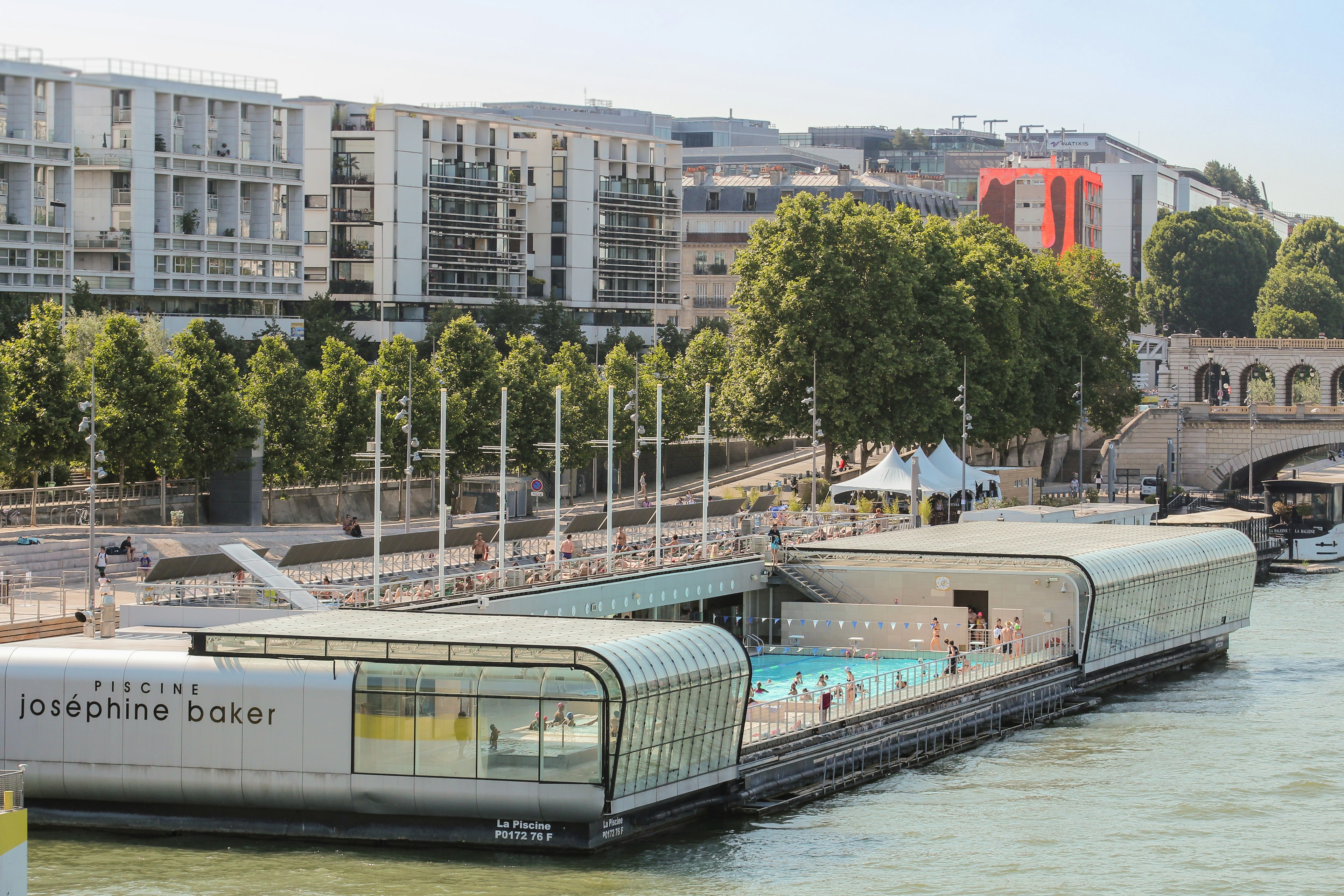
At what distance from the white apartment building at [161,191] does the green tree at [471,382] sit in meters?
32.0

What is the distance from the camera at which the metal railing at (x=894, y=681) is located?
42.9m

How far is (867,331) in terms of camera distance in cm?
8850

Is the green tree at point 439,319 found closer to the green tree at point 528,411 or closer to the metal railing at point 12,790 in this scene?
the green tree at point 528,411

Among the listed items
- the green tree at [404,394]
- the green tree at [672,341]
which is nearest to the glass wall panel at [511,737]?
the green tree at [404,394]

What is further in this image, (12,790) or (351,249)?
(351,249)

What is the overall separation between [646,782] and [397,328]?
88770 millimetres

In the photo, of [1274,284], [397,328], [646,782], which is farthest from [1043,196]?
[646,782]

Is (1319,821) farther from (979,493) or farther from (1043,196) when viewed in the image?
(1043,196)

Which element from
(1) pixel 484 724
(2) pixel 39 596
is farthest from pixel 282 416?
(1) pixel 484 724

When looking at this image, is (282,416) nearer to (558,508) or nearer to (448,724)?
(558,508)

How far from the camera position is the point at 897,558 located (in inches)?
2336

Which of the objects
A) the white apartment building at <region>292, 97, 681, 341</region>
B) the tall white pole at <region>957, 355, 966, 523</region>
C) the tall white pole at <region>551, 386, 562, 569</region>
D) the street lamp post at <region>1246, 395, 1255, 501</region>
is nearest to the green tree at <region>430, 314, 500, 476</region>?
the tall white pole at <region>957, 355, 966, 523</region>

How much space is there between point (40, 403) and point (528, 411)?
25024 millimetres

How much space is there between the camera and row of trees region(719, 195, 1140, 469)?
8700 centimetres
